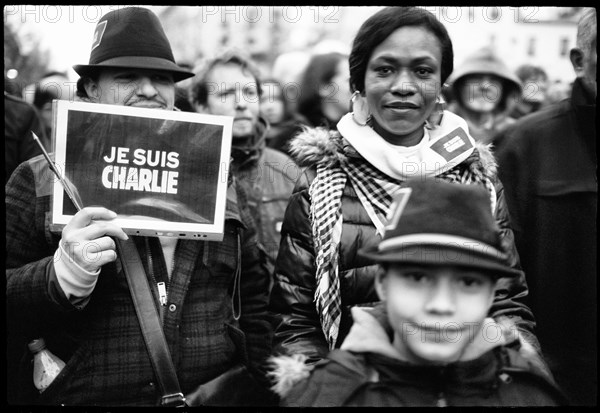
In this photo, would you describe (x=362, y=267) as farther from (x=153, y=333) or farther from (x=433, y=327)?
(x=153, y=333)

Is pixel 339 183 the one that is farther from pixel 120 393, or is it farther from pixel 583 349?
pixel 583 349

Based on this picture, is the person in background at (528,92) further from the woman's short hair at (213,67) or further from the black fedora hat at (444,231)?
the black fedora hat at (444,231)

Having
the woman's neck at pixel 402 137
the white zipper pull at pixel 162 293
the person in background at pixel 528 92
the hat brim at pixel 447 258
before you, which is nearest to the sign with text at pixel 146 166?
the white zipper pull at pixel 162 293

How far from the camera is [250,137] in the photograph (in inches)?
188

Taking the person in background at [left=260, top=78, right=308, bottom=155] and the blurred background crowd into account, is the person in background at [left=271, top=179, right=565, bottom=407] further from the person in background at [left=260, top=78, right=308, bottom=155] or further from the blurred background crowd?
the person in background at [left=260, top=78, right=308, bottom=155]

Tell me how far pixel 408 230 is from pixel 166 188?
3.56ft

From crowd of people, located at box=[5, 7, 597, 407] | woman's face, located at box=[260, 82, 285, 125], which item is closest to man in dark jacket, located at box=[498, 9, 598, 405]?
crowd of people, located at box=[5, 7, 597, 407]

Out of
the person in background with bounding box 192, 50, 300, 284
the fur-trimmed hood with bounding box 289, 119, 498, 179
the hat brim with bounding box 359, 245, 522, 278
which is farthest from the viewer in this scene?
the person in background with bounding box 192, 50, 300, 284

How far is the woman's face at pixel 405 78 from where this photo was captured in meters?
3.04

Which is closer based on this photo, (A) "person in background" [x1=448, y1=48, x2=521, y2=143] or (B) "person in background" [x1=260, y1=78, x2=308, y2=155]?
(B) "person in background" [x1=260, y1=78, x2=308, y2=155]

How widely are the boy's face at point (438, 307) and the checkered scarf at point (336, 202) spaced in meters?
0.46

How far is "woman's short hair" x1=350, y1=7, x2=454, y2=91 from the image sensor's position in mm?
3049

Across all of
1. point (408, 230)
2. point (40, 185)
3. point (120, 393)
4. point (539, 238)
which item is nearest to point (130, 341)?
point (120, 393)

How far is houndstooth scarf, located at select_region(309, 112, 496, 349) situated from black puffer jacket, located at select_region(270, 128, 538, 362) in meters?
0.03
